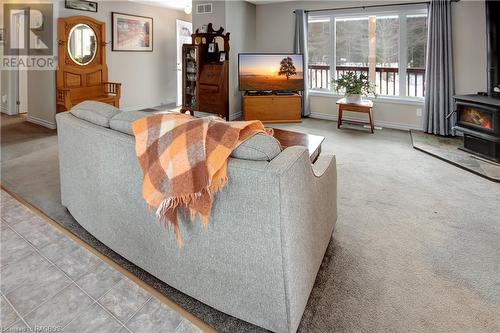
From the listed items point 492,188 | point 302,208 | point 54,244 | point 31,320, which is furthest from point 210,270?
point 492,188

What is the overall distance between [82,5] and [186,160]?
18.5 ft

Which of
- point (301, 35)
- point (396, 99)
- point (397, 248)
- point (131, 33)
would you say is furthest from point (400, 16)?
point (131, 33)

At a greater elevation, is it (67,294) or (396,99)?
(396,99)

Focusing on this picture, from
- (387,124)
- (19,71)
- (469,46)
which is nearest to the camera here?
(469,46)

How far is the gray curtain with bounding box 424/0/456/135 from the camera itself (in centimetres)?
494

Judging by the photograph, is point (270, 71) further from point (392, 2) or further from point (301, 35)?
point (392, 2)

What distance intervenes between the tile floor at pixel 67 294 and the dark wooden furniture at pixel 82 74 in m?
3.75

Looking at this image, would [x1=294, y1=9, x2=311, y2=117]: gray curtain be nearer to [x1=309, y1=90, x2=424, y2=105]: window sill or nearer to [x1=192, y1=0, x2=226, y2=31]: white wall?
[x1=309, y1=90, x2=424, y2=105]: window sill

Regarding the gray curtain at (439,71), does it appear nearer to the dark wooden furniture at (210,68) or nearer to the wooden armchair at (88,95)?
the dark wooden furniture at (210,68)

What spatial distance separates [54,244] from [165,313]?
1.01 meters

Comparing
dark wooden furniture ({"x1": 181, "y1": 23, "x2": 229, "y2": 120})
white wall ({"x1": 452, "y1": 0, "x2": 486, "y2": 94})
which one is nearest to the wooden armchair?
dark wooden furniture ({"x1": 181, "y1": 23, "x2": 229, "y2": 120})

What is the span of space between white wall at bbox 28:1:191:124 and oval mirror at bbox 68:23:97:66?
27cm

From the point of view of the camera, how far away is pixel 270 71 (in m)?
6.14

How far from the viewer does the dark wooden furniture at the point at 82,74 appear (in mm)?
5199
